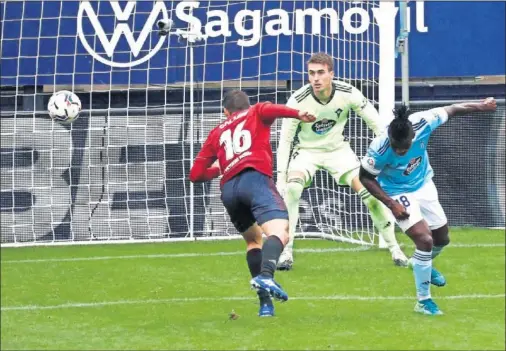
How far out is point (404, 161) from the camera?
926cm

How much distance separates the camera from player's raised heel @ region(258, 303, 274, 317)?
9133 mm

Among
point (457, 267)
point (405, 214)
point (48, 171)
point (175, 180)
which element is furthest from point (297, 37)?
point (405, 214)

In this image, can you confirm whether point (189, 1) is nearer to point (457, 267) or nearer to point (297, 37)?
point (297, 37)

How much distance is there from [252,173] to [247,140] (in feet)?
0.87

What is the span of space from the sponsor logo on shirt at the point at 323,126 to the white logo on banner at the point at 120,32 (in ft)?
16.6

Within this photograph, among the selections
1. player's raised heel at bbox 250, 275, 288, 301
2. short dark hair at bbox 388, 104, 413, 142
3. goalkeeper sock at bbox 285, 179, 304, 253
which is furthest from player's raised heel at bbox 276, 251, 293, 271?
player's raised heel at bbox 250, 275, 288, 301

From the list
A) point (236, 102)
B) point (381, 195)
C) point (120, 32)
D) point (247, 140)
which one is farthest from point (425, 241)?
point (120, 32)

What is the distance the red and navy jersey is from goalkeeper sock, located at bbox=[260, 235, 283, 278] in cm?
63

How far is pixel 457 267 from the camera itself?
470 inches

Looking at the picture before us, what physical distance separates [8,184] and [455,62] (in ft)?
23.1

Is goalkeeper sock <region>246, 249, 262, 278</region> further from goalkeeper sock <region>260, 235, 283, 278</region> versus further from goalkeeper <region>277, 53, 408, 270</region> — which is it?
goalkeeper <region>277, 53, 408, 270</region>

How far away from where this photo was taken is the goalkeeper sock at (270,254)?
8469mm

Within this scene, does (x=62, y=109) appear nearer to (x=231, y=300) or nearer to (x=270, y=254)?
(x=231, y=300)

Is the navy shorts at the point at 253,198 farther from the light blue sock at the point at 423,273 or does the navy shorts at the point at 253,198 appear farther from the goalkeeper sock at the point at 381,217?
the goalkeeper sock at the point at 381,217
